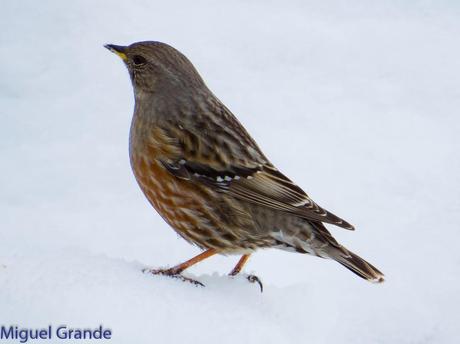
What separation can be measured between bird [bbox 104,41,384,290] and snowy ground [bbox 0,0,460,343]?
10.9 inches

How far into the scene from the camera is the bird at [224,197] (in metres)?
5.08

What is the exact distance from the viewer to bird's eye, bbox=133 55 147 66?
18.8 feet

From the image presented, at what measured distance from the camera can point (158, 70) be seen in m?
5.68

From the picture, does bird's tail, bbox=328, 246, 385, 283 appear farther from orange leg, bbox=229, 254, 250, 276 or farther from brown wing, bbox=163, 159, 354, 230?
orange leg, bbox=229, 254, 250, 276

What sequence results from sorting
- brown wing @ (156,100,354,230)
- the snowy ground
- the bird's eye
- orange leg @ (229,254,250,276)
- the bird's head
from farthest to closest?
the bird's eye < the bird's head < orange leg @ (229,254,250,276) < brown wing @ (156,100,354,230) < the snowy ground

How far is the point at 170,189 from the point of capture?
5.12 meters

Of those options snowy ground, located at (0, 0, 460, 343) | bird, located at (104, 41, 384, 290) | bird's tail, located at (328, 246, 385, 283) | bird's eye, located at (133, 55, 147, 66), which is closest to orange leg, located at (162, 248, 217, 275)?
bird, located at (104, 41, 384, 290)

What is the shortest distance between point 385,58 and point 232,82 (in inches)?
63.1

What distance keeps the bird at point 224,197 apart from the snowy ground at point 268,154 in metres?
0.28

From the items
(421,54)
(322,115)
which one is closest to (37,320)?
(322,115)

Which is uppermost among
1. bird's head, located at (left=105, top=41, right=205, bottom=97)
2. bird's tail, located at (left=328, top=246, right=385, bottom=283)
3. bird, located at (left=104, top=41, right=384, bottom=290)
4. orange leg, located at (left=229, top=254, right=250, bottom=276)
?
bird's head, located at (left=105, top=41, right=205, bottom=97)

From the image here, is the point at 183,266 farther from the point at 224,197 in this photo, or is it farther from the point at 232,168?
the point at 232,168

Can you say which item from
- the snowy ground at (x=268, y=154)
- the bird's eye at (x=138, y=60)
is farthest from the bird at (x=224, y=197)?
the bird's eye at (x=138, y=60)

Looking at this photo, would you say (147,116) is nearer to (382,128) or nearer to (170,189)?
(170,189)
